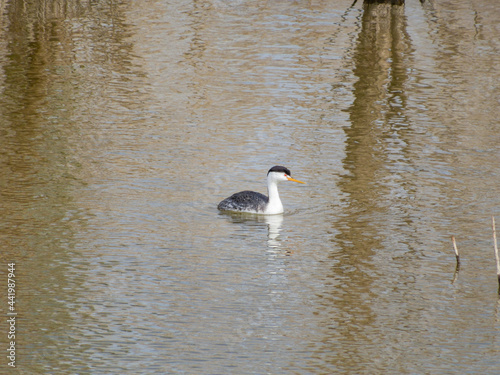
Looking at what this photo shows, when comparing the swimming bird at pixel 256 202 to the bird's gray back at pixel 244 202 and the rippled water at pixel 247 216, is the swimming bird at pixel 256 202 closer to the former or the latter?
the bird's gray back at pixel 244 202

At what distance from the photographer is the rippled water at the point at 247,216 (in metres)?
8.70

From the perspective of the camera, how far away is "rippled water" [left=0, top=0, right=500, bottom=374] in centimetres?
870

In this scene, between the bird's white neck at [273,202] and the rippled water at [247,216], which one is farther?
the bird's white neck at [273,202]

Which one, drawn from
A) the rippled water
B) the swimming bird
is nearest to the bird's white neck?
the swimming bird

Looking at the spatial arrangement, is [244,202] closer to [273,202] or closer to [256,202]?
[256,202]

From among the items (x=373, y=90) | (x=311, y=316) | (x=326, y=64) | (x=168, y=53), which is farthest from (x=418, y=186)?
(x=168, y=53)

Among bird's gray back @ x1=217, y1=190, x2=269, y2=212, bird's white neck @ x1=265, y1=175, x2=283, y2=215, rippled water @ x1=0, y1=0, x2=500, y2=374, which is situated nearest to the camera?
rippled water @ x1=0, y1=0, x2=500, y2=374

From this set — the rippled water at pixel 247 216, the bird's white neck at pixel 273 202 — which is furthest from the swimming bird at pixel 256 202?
the rippled water at pixel 247 216

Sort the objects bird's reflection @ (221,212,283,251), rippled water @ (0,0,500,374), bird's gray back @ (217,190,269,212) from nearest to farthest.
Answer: rippled water @ (0,0,500,374) → bird's reflection @ (221,212,283,251) → bird's gray back @ (217,190,269,212)

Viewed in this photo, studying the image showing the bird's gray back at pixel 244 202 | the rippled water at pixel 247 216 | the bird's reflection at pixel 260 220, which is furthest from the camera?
the bird's gray back at pixel 244 202

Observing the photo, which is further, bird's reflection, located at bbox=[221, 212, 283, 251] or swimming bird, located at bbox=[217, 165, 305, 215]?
swimming bird, located at bbox=[217, 165, 305, 215]

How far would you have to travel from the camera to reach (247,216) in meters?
12.7

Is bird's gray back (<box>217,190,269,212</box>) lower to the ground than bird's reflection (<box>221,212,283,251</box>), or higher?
higher

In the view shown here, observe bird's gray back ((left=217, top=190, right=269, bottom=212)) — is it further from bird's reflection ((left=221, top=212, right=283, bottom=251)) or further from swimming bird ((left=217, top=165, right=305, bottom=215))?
bird's reflection ((left=221, top=212, right=283, bottom=251))
